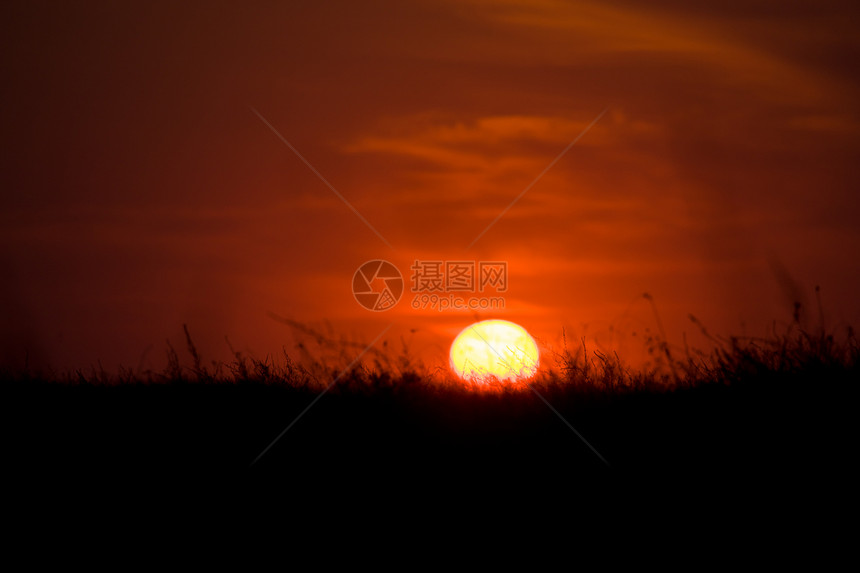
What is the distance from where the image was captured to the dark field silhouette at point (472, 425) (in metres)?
3.80

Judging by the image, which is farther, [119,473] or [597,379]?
[597,379]

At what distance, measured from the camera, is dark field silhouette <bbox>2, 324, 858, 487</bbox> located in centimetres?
380

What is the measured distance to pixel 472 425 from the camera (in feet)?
14.4

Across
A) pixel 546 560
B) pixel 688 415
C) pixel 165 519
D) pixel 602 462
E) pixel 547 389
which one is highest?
pixel 547 389

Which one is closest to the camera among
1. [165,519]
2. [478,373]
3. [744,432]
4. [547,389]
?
[165,519]

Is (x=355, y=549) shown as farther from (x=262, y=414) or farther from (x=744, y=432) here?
(x=744, y=432)

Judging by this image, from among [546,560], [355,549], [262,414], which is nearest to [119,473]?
[262,414]

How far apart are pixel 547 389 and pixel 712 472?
1.55 meters

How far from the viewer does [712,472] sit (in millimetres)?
3645

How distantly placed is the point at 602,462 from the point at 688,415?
2.42 ft

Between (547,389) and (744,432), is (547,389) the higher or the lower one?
the higher one

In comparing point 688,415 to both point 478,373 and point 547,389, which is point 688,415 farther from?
point 478,373

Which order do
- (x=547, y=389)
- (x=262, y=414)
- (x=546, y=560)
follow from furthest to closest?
(x=547, y=389)
(x=262, y=414)
(x=546, y=560)

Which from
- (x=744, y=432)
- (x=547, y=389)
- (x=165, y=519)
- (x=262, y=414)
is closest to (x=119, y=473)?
(x=165, y=519)
